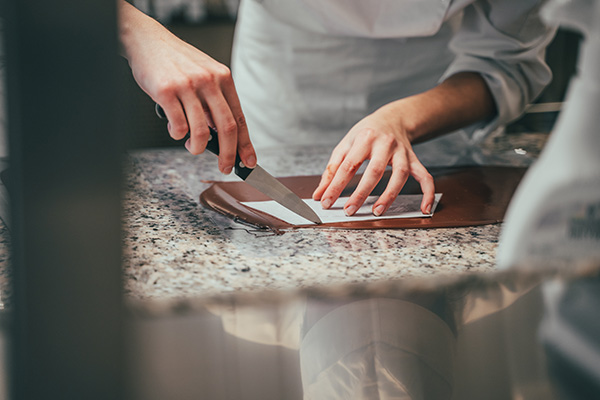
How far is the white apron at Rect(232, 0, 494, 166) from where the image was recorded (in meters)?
1.16

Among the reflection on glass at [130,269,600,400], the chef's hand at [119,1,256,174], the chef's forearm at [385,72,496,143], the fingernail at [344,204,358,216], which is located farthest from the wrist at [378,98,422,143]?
the reflection on glass at [130,269,600,400]

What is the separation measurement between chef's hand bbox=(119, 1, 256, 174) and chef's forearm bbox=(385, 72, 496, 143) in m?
0.38

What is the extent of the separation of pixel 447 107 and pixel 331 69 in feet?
0.99

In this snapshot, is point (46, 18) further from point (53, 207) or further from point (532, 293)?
point (532, 293)

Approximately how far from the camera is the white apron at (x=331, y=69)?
1163mm

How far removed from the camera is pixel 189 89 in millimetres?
626

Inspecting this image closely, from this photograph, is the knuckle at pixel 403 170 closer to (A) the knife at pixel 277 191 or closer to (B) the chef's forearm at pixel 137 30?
(A) the knife at pixel 277 191

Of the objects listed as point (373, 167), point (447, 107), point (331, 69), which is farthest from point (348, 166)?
point (331, 69)

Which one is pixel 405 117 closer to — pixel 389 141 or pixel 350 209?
pixel 389 141

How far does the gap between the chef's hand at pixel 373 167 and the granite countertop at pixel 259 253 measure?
8 centimetres

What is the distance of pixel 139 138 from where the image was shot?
244cm

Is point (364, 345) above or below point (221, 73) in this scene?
below

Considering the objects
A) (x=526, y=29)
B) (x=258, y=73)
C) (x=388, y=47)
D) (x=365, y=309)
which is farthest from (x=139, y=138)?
(x=365, y=309)

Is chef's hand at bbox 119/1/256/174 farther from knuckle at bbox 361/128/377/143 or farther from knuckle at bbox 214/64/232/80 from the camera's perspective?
knuckle at bbox 361/128/377/143
